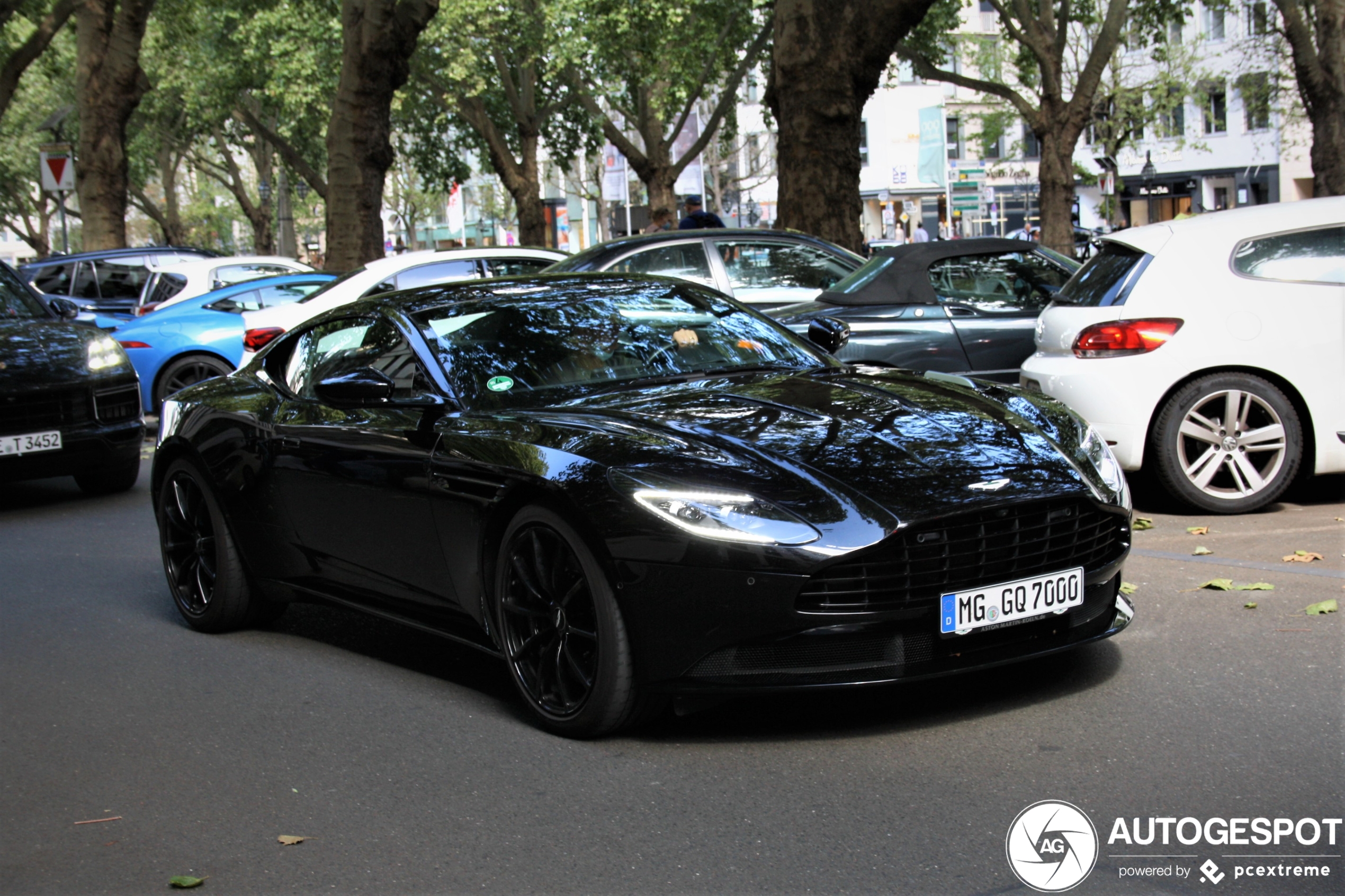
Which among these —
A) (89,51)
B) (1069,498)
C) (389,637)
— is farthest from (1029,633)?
(89,51)

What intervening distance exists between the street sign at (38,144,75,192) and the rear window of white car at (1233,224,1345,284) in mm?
21862

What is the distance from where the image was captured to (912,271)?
1037 cm

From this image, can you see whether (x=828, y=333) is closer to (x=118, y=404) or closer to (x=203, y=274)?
(x=118, y=404)

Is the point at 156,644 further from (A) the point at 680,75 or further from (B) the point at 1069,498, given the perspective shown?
(A) the point at 680,75

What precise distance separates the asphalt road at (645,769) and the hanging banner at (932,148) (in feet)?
217

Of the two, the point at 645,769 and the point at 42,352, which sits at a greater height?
the point at 42,352

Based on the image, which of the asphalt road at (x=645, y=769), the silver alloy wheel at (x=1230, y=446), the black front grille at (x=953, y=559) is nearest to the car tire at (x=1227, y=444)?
the silver alloy wheel at (x=1230, y=446)

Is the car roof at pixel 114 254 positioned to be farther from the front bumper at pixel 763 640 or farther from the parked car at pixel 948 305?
the front bumper at pixel 763 640

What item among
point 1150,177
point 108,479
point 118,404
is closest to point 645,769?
point 118,404

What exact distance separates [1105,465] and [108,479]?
8.08m

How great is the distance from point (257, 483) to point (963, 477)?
2978 mm

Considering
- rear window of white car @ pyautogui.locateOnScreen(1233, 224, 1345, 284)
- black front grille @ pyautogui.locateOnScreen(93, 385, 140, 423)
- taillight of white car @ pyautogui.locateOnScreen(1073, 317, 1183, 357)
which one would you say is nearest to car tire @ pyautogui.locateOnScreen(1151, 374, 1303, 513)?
taillight of white car @ pyautogui.locateOnScreen(1073, 317, 1183, 357)

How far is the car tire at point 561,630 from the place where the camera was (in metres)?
4.39

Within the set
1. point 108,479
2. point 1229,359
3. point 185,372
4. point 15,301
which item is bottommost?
point 108,479
